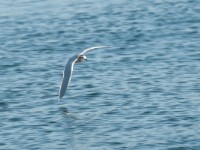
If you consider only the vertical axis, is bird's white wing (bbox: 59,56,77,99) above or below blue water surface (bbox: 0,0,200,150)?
above

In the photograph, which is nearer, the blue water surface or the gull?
the blue water surface

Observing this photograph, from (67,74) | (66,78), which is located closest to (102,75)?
(67,74)

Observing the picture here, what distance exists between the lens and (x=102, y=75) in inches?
1369

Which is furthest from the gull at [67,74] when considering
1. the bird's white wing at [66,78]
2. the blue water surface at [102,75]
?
the blue water surface at [102,75]

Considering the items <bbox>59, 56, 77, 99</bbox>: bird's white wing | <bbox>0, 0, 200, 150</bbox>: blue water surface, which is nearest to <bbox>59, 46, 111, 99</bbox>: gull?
<bbox>59, 56, 77, 99</bbox>: bird's white wing

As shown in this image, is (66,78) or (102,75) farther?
(102,75)

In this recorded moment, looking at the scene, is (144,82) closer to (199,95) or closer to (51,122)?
(199,95)

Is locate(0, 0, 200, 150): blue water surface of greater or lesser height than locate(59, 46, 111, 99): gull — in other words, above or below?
below

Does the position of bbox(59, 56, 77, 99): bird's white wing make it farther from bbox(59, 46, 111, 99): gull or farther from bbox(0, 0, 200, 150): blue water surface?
bbox(0, 0, 200, 150): blue water surface

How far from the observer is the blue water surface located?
27469 mm

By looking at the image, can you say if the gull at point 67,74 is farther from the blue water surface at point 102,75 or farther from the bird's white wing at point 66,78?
the blue water surface at point 102,75

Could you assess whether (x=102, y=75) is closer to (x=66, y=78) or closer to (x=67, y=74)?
(x=67, y=74)

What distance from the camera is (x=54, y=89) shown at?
108ft

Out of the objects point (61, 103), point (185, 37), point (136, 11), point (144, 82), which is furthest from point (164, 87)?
point (136, 11)
